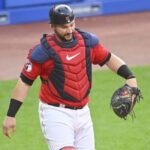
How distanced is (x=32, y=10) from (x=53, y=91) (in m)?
11.4

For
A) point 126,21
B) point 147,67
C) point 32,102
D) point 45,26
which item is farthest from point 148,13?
point 32,102

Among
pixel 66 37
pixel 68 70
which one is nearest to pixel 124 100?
pixel 68 70

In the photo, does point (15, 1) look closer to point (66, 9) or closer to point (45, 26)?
point (45, 26)

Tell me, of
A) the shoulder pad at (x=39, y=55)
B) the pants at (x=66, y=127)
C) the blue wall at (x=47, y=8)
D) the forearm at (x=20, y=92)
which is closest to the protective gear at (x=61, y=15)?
the shoulder pad at (x=39, y=55)

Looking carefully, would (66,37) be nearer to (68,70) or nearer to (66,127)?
(68,70)

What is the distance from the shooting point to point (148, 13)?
17562 millimetres

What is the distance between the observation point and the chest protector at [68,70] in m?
5.60

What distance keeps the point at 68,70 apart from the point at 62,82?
0.42ft

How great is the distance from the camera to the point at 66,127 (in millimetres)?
5578

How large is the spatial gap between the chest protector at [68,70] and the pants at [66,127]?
14 cm

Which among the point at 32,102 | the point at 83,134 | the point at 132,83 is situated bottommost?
the point at 32,102

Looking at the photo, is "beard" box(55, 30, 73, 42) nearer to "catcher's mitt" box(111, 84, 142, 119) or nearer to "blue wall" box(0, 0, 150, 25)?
"catcher's mitt" box(111, 84, 142, 119)

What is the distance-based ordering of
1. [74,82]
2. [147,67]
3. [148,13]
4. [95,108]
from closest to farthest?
[74,82]
[95,108]
[147,67]
[148,13]

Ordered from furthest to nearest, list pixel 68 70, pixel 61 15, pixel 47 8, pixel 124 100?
pixel 47 8 → pixel 124 100 → pixel 68 70 → pixel 61 15
